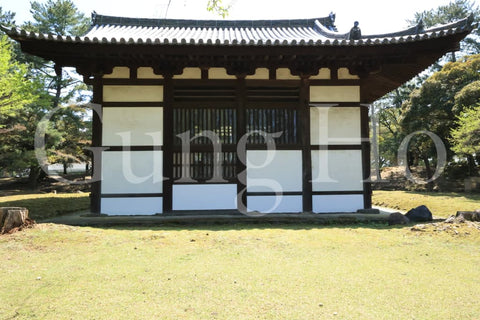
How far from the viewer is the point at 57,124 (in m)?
22.2

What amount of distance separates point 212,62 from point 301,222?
3876 millimetres

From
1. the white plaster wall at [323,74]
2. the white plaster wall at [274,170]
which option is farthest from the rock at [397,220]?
the white plaster wall at [323,74]

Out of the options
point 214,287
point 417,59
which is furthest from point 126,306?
point 417,59

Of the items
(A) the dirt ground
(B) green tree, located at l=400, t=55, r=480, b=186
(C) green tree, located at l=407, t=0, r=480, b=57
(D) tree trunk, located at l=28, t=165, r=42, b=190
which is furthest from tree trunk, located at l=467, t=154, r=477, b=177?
(D) tree trunk, located at l=28, t=165, r=42, b=190

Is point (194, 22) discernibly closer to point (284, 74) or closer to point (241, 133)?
point (284, 74)

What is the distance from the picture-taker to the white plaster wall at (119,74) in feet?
22.6

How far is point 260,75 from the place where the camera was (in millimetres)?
7121

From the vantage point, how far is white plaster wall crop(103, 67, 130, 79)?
22.6ft

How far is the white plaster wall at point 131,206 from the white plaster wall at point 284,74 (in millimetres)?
3840

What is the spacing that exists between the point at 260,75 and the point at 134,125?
3043 mm

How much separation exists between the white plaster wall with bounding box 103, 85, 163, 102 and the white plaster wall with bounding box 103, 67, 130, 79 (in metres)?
0.21

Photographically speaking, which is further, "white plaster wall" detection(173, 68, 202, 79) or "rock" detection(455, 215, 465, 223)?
"white plaster wall" detection(173, 68, 202, 79)

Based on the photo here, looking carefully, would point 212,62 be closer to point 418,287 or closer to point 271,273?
point 271,273

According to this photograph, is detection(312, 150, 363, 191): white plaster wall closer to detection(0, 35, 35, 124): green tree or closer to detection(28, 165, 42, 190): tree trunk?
detection(0, 35, 35, 124): green tree
